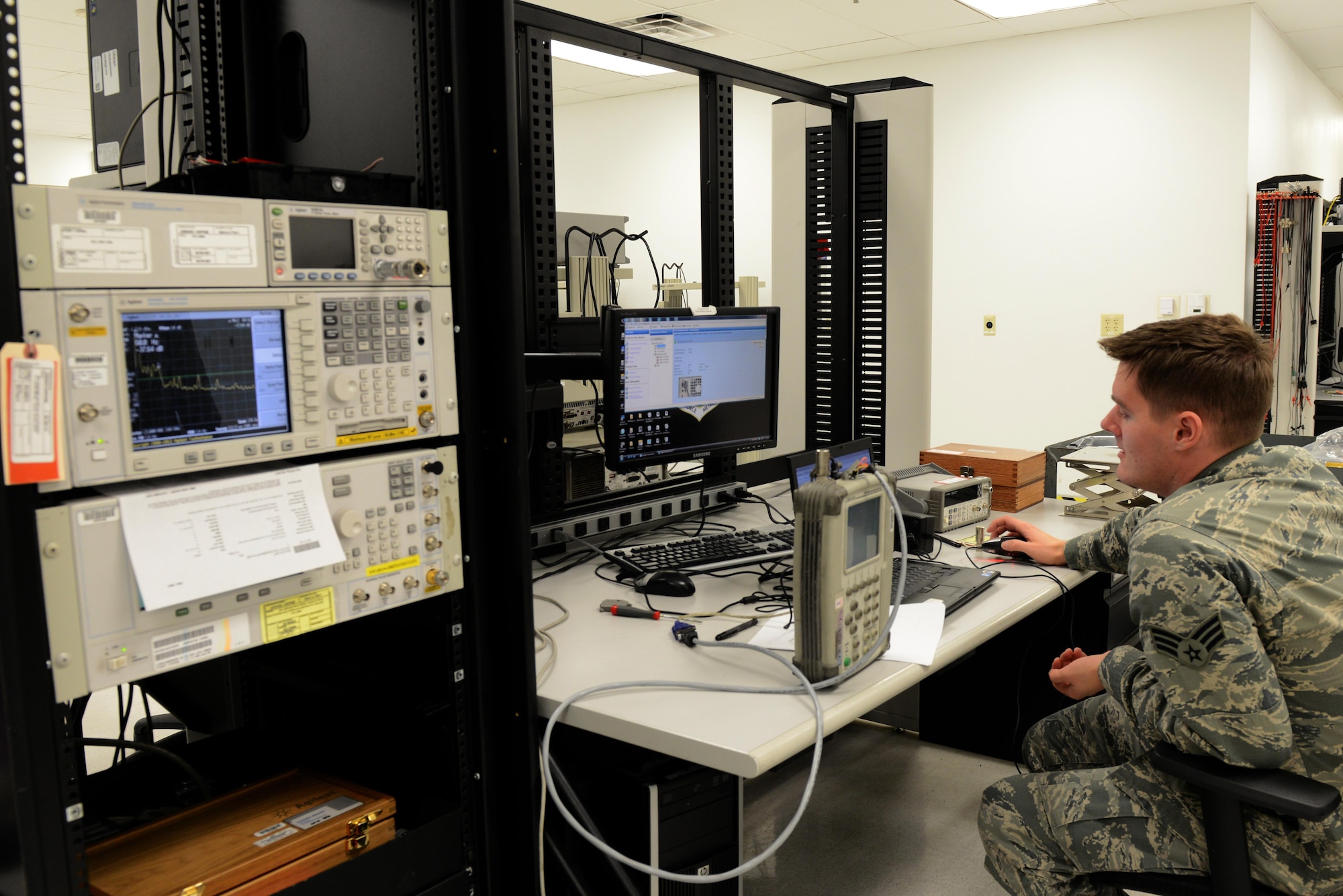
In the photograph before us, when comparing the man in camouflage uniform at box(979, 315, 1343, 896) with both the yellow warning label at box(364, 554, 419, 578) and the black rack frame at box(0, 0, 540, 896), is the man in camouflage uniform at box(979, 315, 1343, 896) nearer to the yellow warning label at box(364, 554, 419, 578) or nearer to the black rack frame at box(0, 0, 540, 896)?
the black rack frame at box(0, 0, 540, 896)

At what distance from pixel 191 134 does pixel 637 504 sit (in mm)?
1159

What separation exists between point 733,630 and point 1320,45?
19.9ft

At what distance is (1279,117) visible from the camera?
17.3ft

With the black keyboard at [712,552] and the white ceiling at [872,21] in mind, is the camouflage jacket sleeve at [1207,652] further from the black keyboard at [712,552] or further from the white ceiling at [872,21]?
the white ceiling at [872,21]

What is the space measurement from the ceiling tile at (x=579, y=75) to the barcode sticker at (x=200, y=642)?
510cm

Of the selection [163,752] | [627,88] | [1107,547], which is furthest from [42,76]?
[1107,547]

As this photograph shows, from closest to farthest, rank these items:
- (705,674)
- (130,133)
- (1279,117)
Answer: (705,674)
(130,133)
(1279,117)

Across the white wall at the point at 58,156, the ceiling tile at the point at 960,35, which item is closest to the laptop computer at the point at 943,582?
the ceiling tile at the point at 960,35

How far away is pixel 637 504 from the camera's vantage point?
2.22 meters

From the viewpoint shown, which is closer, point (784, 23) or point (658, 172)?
point (784, 23)

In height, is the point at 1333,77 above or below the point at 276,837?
above

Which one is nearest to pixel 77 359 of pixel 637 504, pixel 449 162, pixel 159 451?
pixel 159 451

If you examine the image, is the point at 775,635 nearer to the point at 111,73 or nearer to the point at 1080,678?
the point at 1080,678

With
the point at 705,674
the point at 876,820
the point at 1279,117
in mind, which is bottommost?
the point at 876,820
